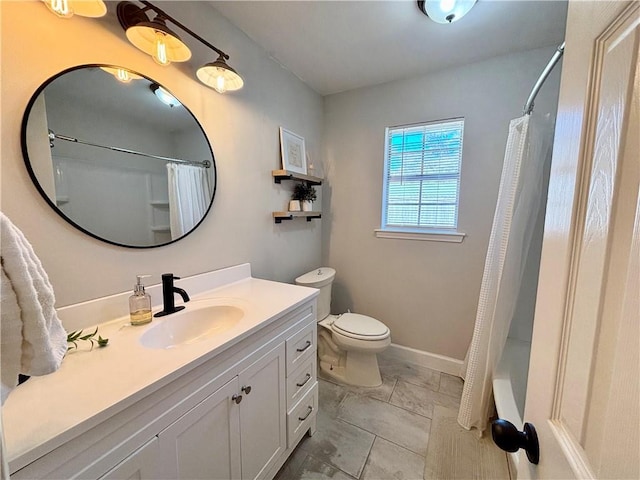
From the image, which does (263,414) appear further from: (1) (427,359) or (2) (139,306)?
(1) (427,359)

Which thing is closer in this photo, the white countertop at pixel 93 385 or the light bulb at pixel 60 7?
the white countertop at pixel 93 385

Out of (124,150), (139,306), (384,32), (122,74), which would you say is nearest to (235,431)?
(139,306)

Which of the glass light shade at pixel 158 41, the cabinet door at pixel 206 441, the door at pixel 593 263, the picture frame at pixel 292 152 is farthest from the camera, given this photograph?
the picture frame at pixel 292 152

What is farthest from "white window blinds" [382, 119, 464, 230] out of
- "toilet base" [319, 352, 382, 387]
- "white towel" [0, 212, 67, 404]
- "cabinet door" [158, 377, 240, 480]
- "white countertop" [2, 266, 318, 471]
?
"white towel" [0, 212, 67, 404]

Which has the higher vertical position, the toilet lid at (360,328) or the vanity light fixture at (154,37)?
the vanity light fixture at (154,37)

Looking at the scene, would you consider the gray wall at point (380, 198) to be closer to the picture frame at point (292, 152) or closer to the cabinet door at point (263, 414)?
the picture frame at point (292, 152)

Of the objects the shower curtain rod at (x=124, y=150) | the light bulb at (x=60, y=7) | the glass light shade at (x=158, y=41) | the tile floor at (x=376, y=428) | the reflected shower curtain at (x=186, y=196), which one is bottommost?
the tile floor at (x=376, y=428)

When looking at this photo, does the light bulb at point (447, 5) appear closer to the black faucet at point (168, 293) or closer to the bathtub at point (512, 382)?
the black faucet at point (168, 293)

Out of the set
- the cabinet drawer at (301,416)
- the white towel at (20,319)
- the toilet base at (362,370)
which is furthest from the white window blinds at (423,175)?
the white towel at (20,319)

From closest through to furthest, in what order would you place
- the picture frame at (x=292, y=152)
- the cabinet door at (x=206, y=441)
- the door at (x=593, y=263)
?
the door at (x=593, y=263)
the cabinet door at (x=206, y=441)
the picture frame at (x=292, y=152)

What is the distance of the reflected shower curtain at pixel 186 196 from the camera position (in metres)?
1.25

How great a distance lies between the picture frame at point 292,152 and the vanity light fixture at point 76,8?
109 centimetres

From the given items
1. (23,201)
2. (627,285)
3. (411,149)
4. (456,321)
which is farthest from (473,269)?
(23,201)

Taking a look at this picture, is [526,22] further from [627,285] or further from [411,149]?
[627,285]
